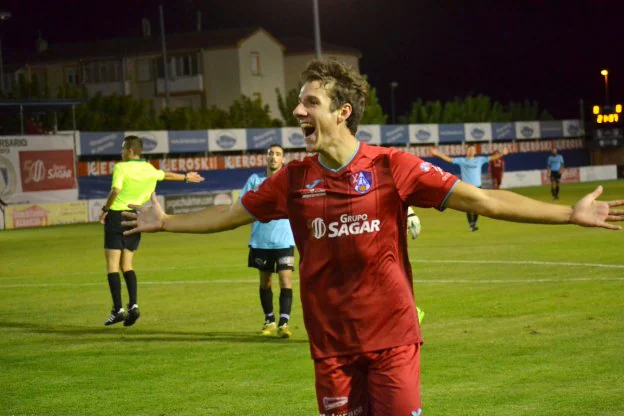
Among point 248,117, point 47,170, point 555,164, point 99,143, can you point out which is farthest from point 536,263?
point 248,117

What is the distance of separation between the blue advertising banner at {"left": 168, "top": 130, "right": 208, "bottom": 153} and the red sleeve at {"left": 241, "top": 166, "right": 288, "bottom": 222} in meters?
49.0

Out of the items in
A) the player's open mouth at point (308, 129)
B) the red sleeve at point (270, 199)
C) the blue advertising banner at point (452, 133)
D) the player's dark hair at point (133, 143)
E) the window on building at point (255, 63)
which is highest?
the window on building at point (255, 63)

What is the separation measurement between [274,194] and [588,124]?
78959 millimetres

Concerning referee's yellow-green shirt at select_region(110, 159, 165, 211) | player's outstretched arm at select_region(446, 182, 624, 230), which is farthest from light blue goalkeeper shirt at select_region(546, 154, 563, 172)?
player's outstretched arm at select_region(446, 182, 624, 230)

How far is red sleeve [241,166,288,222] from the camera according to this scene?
5.53 metres

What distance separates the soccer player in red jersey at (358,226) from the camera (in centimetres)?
513

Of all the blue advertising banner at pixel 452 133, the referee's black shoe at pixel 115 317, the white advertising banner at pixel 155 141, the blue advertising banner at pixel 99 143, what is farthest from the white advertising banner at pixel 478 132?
the referee's black shoe at pixel 115 317

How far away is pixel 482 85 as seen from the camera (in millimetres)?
128250

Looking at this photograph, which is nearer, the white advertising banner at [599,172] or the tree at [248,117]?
the tree at [248,117]

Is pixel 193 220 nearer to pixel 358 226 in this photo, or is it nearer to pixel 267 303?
pixel 358 226

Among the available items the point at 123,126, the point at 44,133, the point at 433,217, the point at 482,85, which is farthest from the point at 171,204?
the point at 482,85

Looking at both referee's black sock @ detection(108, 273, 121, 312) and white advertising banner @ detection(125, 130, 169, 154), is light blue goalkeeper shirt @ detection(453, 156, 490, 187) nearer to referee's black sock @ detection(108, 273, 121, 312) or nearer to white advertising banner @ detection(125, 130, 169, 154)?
referee's black sock @ detection(108, 273, 121, 312)

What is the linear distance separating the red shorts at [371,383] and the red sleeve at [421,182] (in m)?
0.70

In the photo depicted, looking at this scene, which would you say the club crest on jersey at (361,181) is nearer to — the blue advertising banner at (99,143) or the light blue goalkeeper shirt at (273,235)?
the light blue goalkeeper shirt at (273,235)
